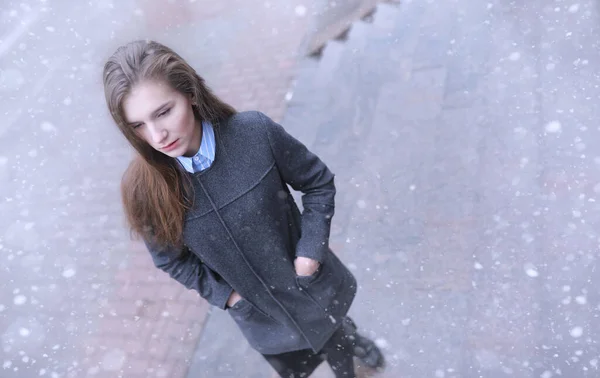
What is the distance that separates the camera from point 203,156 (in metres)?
1.99

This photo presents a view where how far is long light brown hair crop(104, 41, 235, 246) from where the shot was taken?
1814 millimetres

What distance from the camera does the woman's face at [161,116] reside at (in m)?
1.81

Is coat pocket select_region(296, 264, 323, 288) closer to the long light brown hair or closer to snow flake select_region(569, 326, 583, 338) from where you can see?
the long light brown hair

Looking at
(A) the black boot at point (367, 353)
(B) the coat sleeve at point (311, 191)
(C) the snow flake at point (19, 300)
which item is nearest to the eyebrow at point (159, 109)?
(B) the coat sleeve at point (311, 191)

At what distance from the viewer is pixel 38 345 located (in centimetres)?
396

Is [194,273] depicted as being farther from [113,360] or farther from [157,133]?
[113,360]

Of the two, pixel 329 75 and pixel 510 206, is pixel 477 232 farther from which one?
pixel 329 75

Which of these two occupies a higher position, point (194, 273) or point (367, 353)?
point (194, 273)

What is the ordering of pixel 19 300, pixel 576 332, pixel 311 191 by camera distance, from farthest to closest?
pixel 19 300, pixel 576 332, pixel 311 191

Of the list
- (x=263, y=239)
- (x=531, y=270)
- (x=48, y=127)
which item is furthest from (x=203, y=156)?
(x=48, y=127)

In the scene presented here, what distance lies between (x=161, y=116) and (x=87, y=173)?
353 centimetres

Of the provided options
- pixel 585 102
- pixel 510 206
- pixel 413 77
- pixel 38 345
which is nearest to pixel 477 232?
pixel 510 206

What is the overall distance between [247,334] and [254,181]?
0.84 metres

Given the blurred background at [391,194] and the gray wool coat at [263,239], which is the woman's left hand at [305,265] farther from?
the blurred background at [391,194]
